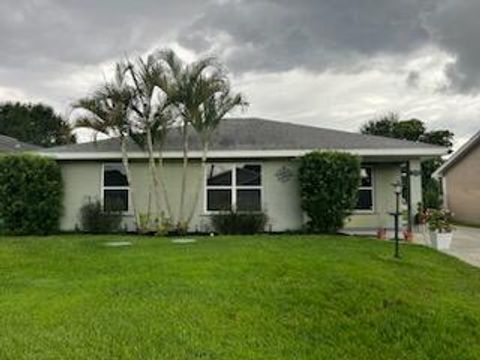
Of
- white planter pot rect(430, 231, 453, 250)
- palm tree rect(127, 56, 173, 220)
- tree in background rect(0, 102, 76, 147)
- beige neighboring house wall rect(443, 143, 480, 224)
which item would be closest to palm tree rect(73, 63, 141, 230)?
palm tree rect(127, 56, 173, 220)

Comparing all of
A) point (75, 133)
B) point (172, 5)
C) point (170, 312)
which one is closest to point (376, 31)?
point (172, 5)

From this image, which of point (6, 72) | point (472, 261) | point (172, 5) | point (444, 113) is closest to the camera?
point (472, 261)

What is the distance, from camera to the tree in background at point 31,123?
5106 centimetres

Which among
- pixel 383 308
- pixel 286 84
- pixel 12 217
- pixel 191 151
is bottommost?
pixel 383 308

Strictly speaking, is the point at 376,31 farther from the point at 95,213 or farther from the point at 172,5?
the point at 95,213

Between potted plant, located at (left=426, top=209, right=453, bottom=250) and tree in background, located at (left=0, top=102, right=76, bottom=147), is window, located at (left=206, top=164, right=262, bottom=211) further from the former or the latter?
tree in background, located at (left=0, top=102, right=76, bottom=147)

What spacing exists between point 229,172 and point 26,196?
610cm

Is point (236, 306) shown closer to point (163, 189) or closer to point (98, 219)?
point (163, 189)

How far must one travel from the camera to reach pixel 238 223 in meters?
16.7

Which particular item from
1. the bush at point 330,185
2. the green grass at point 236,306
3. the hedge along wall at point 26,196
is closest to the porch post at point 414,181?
the bush at point 330,185

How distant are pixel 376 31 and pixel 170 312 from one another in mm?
12584

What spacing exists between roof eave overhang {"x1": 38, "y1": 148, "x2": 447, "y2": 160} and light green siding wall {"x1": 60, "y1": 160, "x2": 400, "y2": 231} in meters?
0.57

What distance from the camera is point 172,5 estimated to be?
15102mm

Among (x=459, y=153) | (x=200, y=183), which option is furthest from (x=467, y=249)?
(x=459, y=153)
